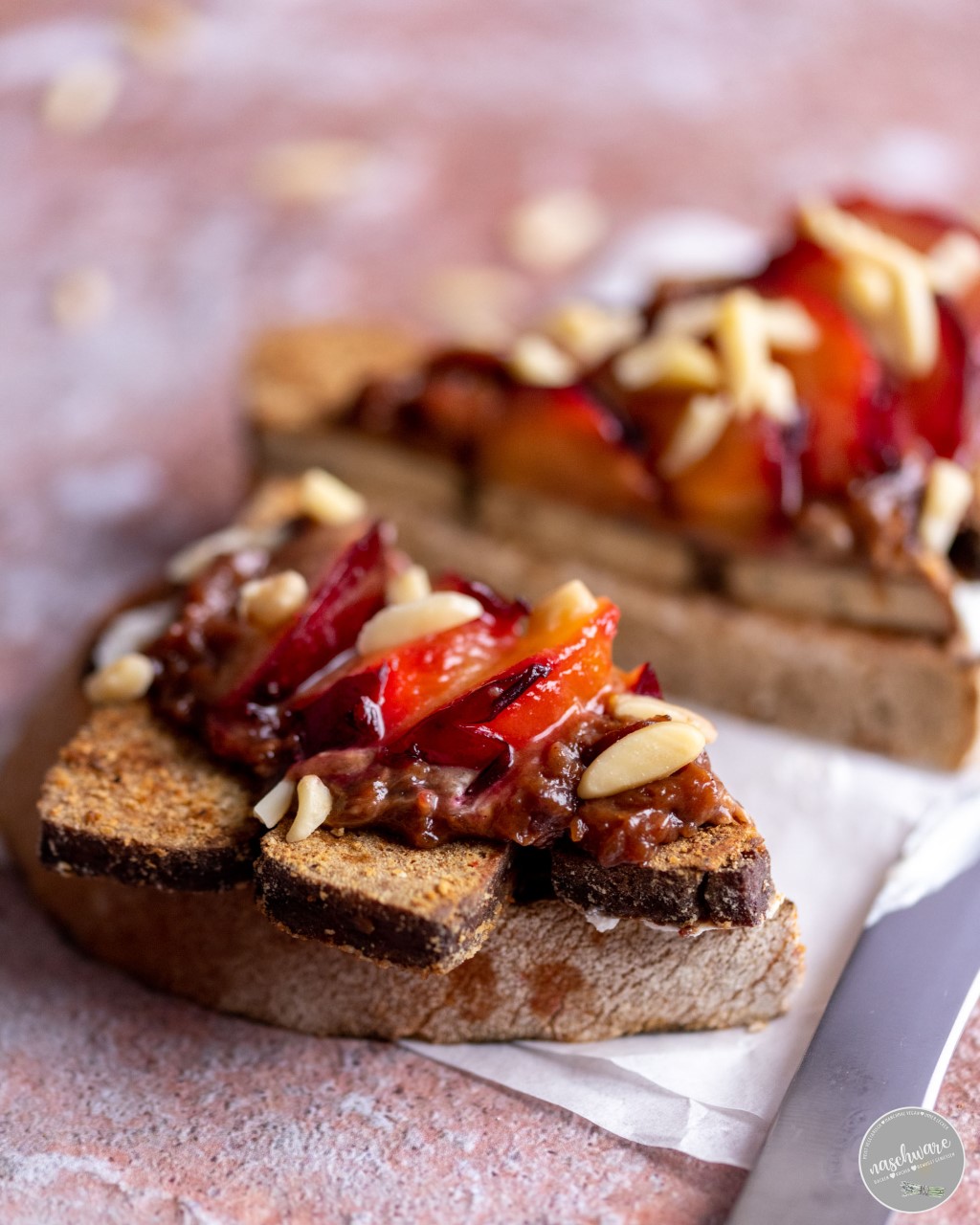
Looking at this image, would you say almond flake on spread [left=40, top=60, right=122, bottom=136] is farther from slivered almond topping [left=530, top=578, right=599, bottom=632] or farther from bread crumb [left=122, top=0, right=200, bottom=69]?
slivered almond topping [left=530, top=578, right=599, bottom=632]

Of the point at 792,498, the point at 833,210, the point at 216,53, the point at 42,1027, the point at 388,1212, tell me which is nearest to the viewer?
the point at 388,1212

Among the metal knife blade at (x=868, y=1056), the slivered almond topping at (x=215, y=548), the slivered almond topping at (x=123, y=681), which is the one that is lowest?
the metal knife blade at (x=868, y=1056)

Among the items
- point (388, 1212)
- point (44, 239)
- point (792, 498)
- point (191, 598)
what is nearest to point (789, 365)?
point (792, 498)

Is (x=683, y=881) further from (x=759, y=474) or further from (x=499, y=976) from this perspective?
(x=759, y=474)

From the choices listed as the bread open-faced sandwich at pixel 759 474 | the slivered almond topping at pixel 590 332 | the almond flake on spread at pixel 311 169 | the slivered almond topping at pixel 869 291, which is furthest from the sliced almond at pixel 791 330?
the almond flake on spread at pixel 311 169

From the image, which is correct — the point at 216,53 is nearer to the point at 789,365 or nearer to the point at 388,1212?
the point at 789,365

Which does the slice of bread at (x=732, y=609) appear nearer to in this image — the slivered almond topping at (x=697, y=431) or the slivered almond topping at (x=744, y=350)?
the slivered almond topping at (x=697, y=431)
